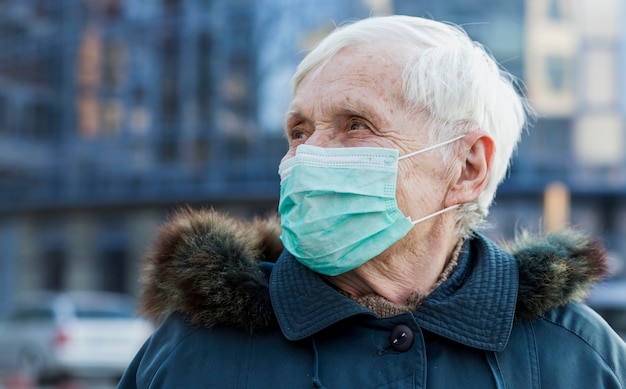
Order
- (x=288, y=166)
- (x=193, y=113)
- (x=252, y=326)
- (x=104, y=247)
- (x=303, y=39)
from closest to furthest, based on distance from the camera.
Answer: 1. (x=252, y=326)
2. (x=288, y=166)
3. (x=303, y=39)
4. (x=193, y=113)
5. (x=104, y=247)

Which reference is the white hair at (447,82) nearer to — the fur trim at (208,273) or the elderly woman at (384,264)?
the elderly woman at (384,264)

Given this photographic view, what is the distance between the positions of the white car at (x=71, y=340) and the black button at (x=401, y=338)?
12.4 meters

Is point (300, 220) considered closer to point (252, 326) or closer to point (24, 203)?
point (252, 326)

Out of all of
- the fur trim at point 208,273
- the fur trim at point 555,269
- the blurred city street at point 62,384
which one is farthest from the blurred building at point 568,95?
the fur trim at point 208,273

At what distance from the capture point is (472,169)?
2479 millimetres

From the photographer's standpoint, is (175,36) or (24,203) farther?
(24,203)

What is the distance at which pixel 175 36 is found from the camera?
84.6 feet

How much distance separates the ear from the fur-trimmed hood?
0.76 feet

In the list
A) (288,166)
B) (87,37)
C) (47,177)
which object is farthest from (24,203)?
(288,166)

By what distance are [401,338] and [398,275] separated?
0.82ft

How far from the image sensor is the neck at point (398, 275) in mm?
2350

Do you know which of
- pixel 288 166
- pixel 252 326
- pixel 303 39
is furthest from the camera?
pixel 303 39

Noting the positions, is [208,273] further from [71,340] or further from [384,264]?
[71,340]

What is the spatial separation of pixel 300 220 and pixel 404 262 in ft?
1.07
